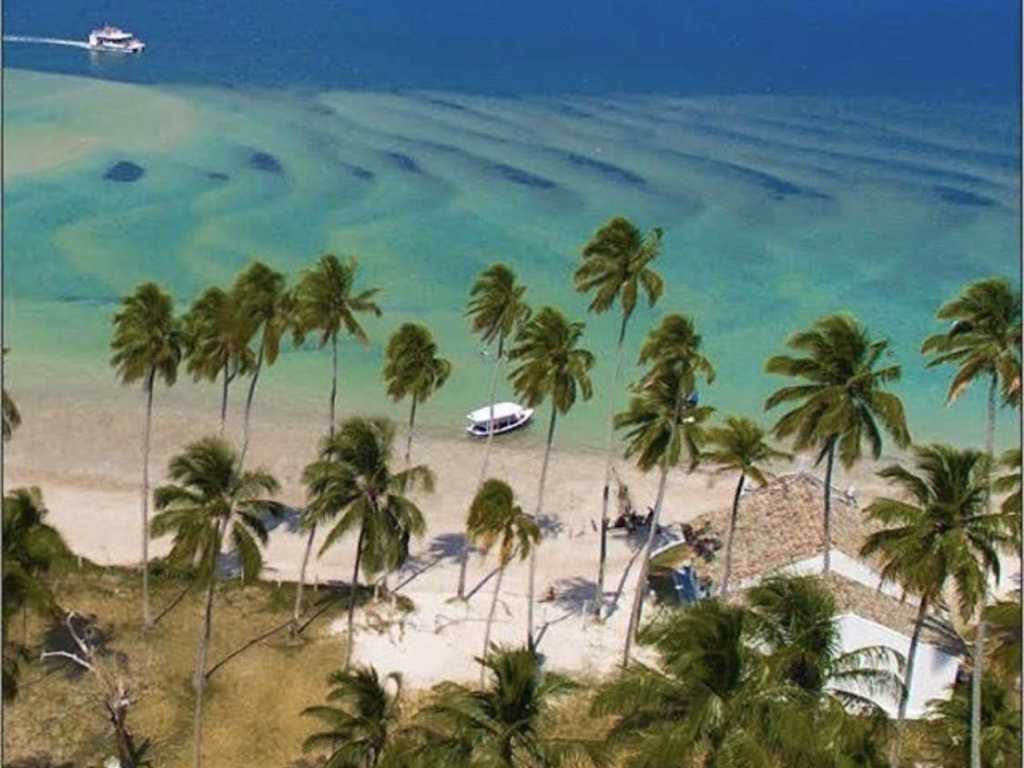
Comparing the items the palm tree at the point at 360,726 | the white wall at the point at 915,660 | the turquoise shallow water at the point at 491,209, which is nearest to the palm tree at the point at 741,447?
the white wall at the point at 915,660

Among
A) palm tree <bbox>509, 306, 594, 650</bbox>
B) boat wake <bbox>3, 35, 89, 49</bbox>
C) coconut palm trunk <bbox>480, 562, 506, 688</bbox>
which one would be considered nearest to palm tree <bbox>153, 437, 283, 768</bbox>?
coconut palm trunk <bbox>480, 562, 506, 688</bbox>

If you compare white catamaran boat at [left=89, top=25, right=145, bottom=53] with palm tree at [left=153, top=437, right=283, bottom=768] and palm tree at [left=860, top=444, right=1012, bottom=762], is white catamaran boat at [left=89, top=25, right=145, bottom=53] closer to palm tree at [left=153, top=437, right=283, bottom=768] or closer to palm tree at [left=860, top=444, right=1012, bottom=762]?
palm tree at [left=153, top=437, right=283, bottom=768]

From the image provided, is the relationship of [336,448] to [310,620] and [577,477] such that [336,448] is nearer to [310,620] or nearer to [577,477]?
[310,620]

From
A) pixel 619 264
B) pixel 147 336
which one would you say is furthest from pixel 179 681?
pixel 619 264

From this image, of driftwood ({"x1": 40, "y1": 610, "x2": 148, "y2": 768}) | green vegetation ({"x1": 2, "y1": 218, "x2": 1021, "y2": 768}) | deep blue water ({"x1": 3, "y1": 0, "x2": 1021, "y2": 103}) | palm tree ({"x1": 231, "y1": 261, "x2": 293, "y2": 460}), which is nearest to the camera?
green vegetation ({"x1": 2, "y1": 218, "x2": 1021, "y2": 768})

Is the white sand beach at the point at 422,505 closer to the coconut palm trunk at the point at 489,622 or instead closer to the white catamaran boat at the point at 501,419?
the coconut palm trunk at the point at 489,622

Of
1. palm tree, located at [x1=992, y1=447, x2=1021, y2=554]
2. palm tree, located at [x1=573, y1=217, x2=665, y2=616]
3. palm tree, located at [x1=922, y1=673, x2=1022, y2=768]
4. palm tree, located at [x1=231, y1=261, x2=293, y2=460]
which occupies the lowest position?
palm tree, located at [x1=922, y1=673, x2=1022, y2=768]
